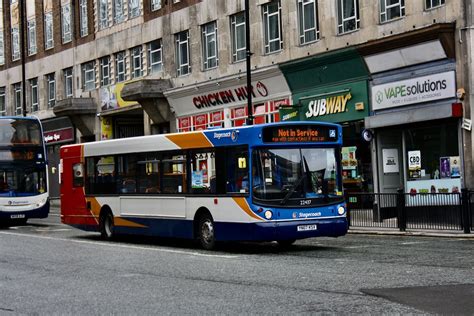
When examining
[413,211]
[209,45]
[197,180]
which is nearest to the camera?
[197,180]

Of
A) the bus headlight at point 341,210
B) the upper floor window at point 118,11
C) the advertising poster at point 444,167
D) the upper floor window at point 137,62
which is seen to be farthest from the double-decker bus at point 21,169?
the upper floor window at point 118,11

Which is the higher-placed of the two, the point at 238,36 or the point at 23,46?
the point at 23,46

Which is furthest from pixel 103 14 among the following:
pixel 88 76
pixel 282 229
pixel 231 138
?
pixel 282 229

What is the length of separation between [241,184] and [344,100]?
43.5 feet

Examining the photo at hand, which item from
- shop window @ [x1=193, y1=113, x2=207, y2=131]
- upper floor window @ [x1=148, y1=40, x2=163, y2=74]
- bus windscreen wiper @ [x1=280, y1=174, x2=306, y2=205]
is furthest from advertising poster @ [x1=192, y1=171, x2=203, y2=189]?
upper floor window @ [x1=148, y1=40, x2=163, y2=74]

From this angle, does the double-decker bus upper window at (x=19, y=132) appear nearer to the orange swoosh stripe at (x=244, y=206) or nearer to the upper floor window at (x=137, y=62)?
the upper floor window at (x=137, y=62)

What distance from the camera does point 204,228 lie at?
60.3ft

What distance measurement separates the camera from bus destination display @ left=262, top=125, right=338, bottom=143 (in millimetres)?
17031

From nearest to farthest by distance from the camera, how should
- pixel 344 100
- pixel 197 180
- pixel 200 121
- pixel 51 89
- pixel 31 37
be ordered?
pixel 197 180, pixel 344 100, pixel 200 121, pixel 51 89, pixel 31 37

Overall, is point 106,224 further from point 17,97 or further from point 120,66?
point 17,97

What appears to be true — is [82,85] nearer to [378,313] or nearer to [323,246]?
[323,246]

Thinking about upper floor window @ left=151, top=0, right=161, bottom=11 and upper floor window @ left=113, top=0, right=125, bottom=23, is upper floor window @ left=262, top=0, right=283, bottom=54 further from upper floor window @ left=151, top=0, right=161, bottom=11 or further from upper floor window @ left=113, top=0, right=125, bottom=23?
upper floor window @ left=113, top=0, right=125, bottom=23

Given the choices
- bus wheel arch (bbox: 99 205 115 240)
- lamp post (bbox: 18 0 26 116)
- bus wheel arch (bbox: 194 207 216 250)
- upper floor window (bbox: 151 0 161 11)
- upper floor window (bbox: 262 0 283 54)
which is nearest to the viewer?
bus wheel arch (bbox: 194 207 216 250)

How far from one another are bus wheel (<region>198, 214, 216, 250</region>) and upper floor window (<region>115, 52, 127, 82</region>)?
86.8 feet
